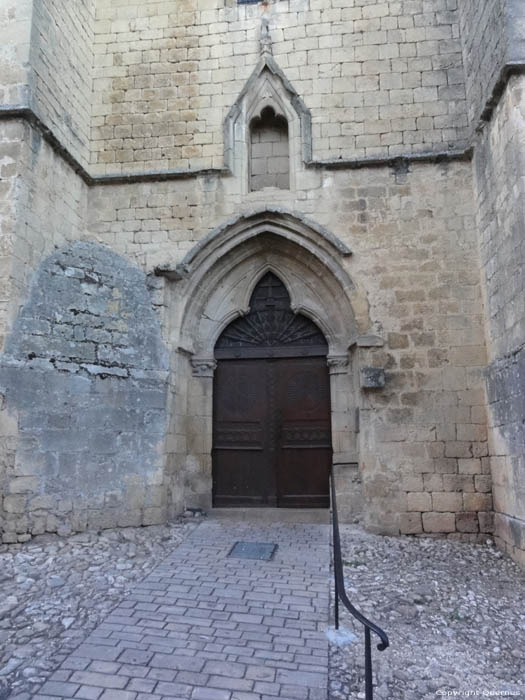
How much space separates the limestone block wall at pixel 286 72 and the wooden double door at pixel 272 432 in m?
2.78

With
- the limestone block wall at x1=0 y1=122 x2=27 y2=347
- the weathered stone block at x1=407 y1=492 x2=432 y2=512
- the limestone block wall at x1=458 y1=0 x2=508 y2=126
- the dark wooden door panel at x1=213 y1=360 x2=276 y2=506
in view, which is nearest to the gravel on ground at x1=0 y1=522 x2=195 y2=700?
the dark wooden door panel at x1=213 y1=360 x2=276 y2=506

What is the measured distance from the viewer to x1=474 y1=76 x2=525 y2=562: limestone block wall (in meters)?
4.53

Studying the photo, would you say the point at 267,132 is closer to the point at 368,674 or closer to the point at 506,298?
the point at 506,298

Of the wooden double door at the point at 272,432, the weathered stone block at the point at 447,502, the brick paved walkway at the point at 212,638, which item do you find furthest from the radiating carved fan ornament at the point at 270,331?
the brick paved walkway at the point at 212,638

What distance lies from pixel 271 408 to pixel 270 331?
102 cm

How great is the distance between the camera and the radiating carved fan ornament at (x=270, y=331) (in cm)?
657

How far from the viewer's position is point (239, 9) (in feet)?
22.4

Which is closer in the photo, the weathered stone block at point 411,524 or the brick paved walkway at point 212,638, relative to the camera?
the brick paved walkway at point 212,638

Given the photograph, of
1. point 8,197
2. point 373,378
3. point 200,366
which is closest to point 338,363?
point 373,378

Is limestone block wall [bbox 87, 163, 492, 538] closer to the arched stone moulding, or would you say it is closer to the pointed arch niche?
the arched stone moulding

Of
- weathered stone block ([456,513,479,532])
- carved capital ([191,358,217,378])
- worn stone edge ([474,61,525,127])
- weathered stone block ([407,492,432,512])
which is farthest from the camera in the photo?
carved capital ([191,358,217,378])

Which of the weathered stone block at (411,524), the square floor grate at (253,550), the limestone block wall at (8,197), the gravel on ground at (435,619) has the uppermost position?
the limestone block wall at (8,197)

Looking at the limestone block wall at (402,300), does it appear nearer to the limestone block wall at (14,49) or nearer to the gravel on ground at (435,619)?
the gravel on ground at (435,619)

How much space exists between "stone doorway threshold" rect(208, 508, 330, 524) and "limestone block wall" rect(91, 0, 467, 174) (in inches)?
175
